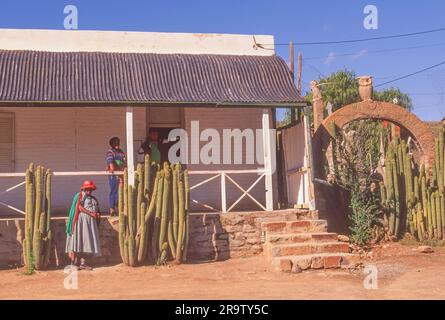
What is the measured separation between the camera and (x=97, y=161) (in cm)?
1305

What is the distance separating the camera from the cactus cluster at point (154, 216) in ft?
34.5

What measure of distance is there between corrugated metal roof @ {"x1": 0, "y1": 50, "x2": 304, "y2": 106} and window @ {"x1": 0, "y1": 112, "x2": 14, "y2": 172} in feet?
3.70

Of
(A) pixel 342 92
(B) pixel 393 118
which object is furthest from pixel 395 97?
(B) pixel 393 118

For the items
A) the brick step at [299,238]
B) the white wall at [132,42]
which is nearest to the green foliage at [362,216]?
the brick step at [299,238]

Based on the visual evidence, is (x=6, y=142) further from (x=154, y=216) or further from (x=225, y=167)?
(x=225, y=167)

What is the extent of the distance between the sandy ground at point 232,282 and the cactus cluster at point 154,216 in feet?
1.07

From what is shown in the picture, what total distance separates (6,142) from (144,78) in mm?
3195

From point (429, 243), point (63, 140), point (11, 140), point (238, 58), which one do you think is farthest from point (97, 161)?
point (429, 243)

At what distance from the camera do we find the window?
12711mm

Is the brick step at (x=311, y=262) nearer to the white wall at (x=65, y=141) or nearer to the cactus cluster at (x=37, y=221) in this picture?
the cactus cluster at (x=37, y=221)

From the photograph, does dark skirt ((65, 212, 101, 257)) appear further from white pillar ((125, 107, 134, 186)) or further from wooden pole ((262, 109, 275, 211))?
wooden pole ((262, 109, 275, 211))

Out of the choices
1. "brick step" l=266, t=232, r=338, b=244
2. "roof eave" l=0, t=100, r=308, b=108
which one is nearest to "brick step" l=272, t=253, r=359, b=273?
"brick step" l=266, t=232, r=338, b=244

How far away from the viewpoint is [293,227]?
1140 cm

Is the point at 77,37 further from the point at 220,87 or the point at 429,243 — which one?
the point at 429,243
